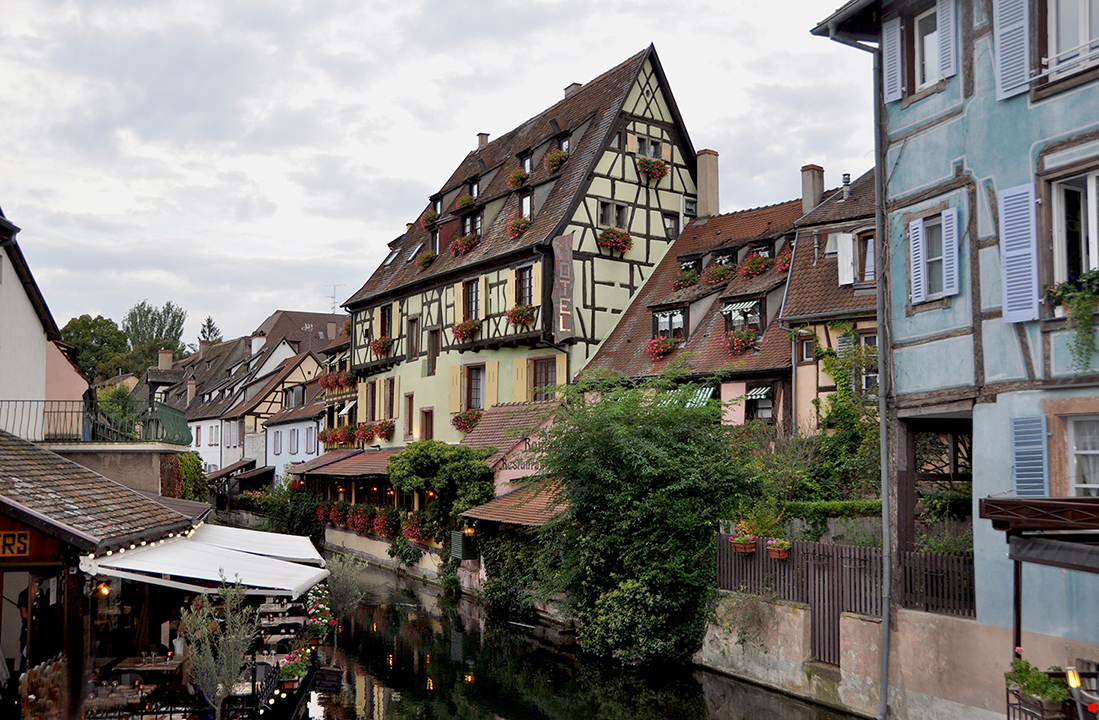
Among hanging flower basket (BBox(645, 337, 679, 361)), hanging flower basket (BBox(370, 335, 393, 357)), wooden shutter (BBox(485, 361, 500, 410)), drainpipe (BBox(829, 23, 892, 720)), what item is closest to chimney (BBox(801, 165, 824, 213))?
hanging flower basket (BBox(645, 337, 679, 361))

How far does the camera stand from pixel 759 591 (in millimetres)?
14141

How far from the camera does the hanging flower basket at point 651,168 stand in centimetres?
2781

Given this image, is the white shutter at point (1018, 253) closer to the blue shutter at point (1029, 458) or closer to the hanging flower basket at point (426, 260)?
the blue shutter at point (1029, 458)

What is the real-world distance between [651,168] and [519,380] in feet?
24.1

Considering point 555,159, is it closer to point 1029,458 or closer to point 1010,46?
point 1010,46

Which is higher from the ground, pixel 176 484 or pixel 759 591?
pixel 176 484

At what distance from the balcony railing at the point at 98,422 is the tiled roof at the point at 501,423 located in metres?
8.84

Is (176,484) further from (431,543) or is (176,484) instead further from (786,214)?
(786,214)

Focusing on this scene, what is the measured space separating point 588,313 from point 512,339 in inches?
89.6

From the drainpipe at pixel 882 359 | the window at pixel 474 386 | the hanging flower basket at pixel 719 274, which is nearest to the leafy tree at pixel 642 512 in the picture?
the drainpipe at pixel 882 359

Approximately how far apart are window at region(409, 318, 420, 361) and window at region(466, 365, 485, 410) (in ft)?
10.9

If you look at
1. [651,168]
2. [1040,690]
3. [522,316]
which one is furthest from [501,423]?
[1040,690]

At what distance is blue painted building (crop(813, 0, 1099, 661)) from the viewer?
9406mm

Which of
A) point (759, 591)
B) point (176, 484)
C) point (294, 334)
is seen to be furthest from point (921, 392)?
point (294, 334)
